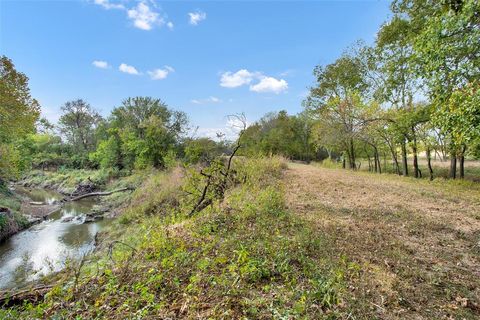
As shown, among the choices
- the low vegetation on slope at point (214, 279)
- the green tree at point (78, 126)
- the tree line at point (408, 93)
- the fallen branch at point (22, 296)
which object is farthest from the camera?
the green tree at point (78, 126)

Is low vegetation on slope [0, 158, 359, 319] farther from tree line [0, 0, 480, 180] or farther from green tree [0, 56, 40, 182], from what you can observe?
green tree [0, 56, 40, 182]

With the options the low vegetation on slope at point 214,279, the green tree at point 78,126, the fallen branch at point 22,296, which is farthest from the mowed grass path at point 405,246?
the green tree at point 78,126

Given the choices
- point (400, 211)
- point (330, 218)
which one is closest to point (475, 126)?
point (400, 211)

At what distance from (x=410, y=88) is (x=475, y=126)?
11017mm

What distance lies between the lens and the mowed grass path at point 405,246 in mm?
2615

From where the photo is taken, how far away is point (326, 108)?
20516 mm

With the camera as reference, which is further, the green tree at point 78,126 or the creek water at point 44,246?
the green tree at point 78,126

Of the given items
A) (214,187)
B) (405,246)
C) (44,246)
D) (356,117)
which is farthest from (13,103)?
(356,117)

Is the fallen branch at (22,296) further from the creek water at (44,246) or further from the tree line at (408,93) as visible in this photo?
the tree line at (408,93)

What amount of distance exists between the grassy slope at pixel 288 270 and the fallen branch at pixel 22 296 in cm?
27

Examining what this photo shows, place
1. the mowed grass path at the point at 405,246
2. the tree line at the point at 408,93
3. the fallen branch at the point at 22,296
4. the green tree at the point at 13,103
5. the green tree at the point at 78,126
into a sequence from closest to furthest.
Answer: the mowed grass path at the point at 405,246 → the fallen branch at the point at 22,296 → the tree line at the point at 408,93 → the green tree at the point at 13,103 → the green tree at the point at 78,126

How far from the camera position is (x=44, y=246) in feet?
30.8

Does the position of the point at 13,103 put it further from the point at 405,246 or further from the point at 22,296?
the point at 405,246

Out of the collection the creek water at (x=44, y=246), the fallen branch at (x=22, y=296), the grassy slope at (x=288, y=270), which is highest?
the grassy slope at (x=288, y=270)
